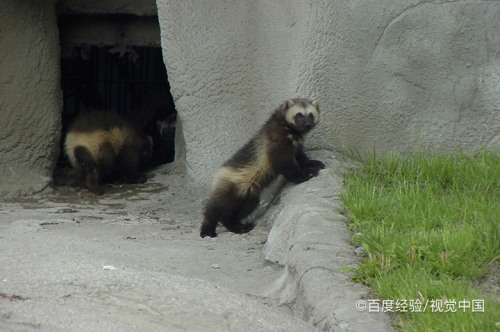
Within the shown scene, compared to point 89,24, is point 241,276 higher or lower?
lower

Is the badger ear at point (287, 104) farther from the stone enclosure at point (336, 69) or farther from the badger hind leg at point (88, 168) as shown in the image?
the badger hind leg at point (88, 168)

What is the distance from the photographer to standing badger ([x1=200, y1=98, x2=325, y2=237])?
6.43 m

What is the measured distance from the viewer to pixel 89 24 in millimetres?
9398

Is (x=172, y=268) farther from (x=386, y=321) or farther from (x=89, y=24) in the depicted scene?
(x=89, y=24)

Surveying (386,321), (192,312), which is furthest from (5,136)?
(386,321)

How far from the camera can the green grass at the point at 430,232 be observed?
3.63m

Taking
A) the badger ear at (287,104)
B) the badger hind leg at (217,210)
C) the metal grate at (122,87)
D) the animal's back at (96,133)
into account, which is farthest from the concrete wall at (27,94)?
the badger ear at (287,104)

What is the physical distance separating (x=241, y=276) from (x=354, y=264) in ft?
3.81

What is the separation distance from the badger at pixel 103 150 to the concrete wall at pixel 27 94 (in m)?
0.32

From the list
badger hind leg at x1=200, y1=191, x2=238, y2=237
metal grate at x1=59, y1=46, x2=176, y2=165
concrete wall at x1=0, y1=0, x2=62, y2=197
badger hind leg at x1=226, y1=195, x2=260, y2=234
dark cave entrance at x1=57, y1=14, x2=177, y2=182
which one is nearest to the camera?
badger hind leg at x1=200, y1=191, x2=238, y2=237

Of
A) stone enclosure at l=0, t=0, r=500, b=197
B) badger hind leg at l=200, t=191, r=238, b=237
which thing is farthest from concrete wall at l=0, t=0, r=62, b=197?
badger hind leg at l=200, t=191, r=238, b=237

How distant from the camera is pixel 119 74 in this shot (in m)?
11.6

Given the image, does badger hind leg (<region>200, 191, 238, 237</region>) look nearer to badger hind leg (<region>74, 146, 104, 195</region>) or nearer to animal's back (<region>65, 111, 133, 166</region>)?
badger hind leg (<region>74, 146, 104, 195</region>)

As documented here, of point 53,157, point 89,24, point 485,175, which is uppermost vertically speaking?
point 89,24
